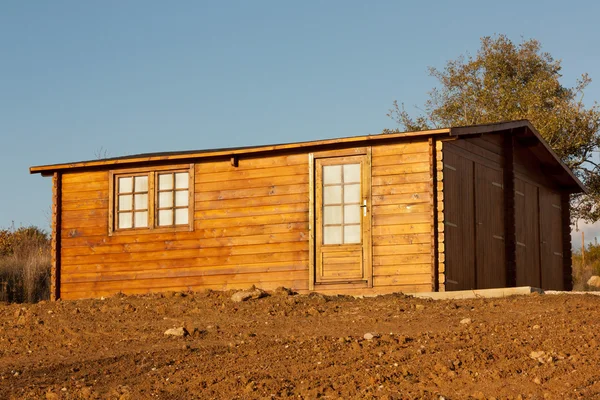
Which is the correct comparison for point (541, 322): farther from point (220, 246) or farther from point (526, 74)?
point (526, 74)

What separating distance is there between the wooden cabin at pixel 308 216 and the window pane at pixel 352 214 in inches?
0.7

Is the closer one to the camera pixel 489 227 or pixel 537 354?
pixel 537 354

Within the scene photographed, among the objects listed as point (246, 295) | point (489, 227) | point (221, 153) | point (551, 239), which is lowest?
point (246, 295)

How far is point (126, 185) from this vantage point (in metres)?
18.5

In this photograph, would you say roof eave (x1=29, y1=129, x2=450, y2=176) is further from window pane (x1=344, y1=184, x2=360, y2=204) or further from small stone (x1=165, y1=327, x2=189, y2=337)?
small stone (x1=165, y1=327, x2=189, y2=337)

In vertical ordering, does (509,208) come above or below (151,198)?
below

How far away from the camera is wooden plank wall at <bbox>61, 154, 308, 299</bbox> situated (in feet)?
55.6

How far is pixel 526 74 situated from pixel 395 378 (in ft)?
85.0

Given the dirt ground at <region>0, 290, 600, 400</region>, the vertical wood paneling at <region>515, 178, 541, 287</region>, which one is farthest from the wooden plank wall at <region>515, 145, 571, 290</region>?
the dirt ground at <region>0, 290, 600, 400</region>

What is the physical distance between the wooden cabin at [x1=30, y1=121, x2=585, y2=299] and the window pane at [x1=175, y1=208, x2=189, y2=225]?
19mm

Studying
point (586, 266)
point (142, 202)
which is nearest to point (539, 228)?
point (142, 202)

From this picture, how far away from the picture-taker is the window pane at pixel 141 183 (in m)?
18.3

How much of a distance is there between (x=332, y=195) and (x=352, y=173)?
0.52 meters

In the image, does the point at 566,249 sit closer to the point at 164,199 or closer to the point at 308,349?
the point at 164,199
